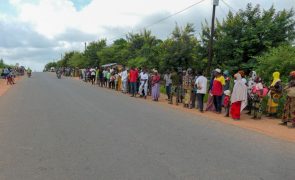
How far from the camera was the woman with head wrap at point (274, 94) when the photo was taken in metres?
12.2

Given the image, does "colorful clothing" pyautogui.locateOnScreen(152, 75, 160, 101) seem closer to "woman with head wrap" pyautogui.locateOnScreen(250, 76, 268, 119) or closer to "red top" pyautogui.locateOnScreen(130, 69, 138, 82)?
"red top" pyautogui.locateOnScreen(130, 69, 138, 82)

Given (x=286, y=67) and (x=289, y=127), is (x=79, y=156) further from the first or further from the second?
(x=286, y=67)

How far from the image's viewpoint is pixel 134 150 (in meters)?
7.30

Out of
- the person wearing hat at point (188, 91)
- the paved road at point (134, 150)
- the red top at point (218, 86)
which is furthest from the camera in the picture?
the person wearing hat at point (188, 91)

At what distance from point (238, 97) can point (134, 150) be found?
6.37 m

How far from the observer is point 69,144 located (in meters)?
7.78

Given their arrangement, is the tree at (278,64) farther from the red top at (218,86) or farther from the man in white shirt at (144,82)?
the man in white shirt at (144,82)

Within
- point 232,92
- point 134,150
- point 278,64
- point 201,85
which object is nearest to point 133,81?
point 201,85

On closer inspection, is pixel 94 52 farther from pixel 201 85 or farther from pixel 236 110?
pixel 236 110

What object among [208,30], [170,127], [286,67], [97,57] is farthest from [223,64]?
[97,57]

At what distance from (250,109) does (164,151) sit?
780cm

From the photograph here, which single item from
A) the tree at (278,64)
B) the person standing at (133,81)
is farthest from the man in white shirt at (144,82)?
the tree at (278,64)

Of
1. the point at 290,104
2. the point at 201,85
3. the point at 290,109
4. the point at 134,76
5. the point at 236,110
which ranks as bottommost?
the point at 236,110

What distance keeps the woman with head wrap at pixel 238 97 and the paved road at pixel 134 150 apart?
4.74ft
